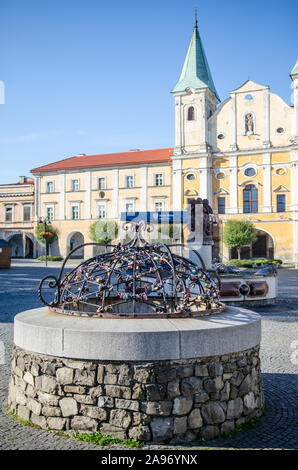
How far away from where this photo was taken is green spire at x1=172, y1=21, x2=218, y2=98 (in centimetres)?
4266

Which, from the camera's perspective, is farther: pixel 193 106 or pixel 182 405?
pixel 193 106

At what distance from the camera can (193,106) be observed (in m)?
42.7

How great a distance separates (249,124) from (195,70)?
8.34 metres

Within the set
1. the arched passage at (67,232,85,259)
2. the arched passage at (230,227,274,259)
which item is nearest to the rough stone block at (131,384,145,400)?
the arched passage at (230,227,274,259)

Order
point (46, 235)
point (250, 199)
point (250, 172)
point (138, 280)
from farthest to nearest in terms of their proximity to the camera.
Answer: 1. point (250, 172)
2. point (250, 199)
3. point (46, 235)
4. point (138, 280)

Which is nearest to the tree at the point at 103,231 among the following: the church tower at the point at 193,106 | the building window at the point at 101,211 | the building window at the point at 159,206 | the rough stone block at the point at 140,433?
the building window at the point at 101,211

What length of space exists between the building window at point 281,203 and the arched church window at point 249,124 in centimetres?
698

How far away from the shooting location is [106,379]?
4.05 metres

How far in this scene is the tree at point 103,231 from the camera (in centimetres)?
4356

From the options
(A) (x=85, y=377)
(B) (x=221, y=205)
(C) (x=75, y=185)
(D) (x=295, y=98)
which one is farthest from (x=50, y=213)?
(A) (x=85, y=377)

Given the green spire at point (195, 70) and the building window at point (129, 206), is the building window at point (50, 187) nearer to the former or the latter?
the building window at point (129, 206)

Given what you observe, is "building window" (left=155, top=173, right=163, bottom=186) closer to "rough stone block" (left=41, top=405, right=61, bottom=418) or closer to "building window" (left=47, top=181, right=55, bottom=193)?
"building window" (left=47, top=181, right=55, bottom=193)

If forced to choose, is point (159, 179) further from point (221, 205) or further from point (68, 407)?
point (68, 407)
